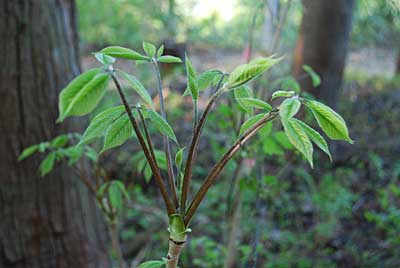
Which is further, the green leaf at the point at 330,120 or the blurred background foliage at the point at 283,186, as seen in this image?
the blurred background foliage at the point at 283,186

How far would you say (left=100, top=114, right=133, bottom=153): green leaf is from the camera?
65 cm

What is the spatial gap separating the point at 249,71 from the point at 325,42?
→ 3.32 m

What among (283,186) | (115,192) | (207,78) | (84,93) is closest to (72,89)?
(84,93)

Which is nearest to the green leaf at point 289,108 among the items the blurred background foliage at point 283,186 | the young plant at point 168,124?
the young plant at point 168,124

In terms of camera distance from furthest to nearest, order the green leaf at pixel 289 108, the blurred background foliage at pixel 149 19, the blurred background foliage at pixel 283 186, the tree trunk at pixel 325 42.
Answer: the blurred background foliage at pixel 149 19 → the tree trunk at pixel 325 42 → the blurred background foliage at pixel 283 186 → the green leaf at pixel 289 108

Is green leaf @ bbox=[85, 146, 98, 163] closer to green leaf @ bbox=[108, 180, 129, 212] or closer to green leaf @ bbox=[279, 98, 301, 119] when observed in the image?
green leaf @ bbox=[108, 180, 129, 212]

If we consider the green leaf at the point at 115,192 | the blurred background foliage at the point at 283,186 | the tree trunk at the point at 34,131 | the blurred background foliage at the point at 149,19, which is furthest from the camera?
the blurred background foliage at the point at 149,19

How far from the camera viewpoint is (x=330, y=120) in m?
0.59

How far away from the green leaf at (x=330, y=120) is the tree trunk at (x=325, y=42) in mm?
3122

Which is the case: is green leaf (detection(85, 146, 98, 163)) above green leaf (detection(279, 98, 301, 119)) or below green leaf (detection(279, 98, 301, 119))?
below

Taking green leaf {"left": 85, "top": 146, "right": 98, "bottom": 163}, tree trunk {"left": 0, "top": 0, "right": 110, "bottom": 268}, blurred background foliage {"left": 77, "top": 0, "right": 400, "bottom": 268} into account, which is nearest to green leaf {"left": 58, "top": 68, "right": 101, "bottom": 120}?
blurred background foliage {"left": 77, "top": 0, "right": 400, "bottom": 268}

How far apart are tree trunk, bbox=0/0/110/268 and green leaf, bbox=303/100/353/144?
47.4 inches

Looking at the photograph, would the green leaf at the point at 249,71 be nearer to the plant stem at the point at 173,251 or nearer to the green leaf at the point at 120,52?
the green leaf at the point at 120,52

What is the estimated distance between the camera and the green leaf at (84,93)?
0.55m
